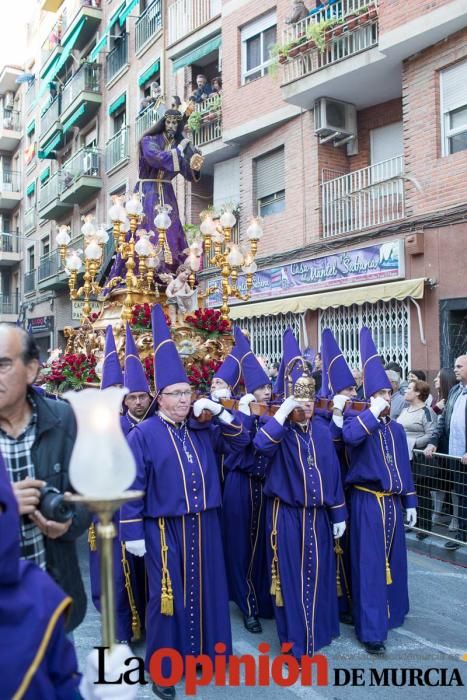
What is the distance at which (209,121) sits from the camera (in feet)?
53.2

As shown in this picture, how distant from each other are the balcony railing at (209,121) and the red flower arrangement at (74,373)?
1065cm

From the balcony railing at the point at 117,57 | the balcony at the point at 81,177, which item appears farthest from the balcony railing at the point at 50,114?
the balcony railing at the point at 117,57

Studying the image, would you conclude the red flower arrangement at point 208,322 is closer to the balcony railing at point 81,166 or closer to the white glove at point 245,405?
the white glove at point 245,405

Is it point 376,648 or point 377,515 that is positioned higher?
point 377,515

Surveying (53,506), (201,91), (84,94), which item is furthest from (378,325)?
(84,94)

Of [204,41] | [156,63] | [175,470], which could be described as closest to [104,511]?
[175,470]

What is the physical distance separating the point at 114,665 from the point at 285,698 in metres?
2.74

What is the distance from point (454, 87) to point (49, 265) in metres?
19.4

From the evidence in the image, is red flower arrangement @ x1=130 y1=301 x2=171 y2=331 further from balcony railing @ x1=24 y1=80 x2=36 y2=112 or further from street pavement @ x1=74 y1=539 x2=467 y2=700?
balcony railing @ x1=24 y1=80 x2=36 y2=112

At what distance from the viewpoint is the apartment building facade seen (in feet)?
34.4

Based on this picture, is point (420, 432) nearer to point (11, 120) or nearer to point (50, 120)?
point (50, 120)

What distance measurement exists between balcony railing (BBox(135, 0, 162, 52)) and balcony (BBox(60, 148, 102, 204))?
4.16m

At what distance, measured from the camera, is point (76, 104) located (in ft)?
77.3

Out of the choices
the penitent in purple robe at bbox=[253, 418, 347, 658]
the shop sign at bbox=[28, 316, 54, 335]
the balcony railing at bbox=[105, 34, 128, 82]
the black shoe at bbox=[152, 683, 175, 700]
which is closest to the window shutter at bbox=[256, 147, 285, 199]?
the balcony railing at bbox=[105, 34, 128, 82]
